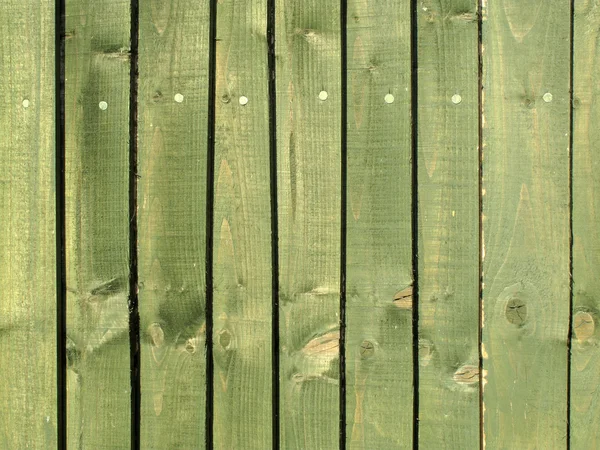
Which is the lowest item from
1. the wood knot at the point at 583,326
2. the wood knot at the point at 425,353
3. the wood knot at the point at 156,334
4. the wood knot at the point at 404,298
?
the wood knot at the point at 425,353

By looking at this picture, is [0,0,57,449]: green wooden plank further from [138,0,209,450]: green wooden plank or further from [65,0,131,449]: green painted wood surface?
[138,0,209,450]: green wooden plank

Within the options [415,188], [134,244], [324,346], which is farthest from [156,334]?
[415,188]

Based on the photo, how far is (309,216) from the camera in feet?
6.66

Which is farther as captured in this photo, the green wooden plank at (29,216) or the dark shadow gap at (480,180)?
the green wooden plank at (29,216)

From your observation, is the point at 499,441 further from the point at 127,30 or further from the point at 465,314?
the point at 127,30

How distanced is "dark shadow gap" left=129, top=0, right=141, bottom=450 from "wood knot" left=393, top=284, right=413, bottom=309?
886mm

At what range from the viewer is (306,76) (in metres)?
2.03

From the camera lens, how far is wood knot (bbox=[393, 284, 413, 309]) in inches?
79.6

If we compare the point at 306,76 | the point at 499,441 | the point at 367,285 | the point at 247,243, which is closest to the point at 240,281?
the point at 247,243

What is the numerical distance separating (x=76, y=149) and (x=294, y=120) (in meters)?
0.76

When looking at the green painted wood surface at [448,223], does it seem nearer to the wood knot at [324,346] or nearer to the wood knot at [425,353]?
the wood knot at [425,353]

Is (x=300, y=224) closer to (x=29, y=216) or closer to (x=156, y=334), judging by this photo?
(x=156, y=334)

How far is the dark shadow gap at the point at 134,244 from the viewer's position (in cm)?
208

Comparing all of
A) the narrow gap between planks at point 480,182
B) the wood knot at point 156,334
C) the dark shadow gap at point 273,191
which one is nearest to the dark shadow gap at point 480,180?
the narrow gap between planks at point 480,182
